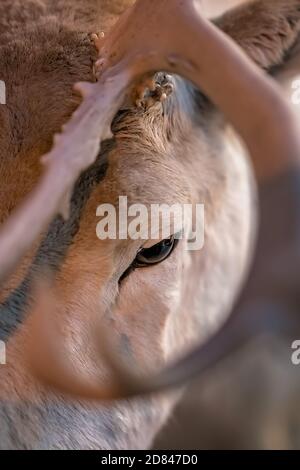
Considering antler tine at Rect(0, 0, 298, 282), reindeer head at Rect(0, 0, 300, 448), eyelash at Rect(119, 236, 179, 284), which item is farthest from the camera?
eyelash at Rect(119, 236, 179, 284)

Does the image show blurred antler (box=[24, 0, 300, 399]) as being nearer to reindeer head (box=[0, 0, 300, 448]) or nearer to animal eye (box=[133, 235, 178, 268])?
reindeer head (box=[0, 0, 300, 448])

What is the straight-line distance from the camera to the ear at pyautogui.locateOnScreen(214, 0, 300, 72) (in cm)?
161

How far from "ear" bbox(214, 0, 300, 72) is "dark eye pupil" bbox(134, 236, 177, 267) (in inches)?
18.2

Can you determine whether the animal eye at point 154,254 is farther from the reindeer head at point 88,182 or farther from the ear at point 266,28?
the ear at point 266,28

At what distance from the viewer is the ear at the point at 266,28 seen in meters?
1.61

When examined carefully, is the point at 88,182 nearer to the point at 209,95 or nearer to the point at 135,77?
the point at 135,77

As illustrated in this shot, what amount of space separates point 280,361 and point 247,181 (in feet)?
4.74

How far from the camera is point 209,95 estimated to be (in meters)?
1.20

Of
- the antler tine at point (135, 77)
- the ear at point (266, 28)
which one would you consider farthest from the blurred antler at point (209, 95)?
the ear at point (266, 28)

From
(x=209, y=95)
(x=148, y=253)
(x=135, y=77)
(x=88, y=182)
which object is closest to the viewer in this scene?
(x=209, y=95)

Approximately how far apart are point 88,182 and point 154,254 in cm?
26

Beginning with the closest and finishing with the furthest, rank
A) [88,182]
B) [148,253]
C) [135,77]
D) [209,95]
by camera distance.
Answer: [209,95]
[135,77]
[88,182]
[148,253]

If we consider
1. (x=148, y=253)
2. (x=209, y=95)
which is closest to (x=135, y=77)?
(x=209, y=95)

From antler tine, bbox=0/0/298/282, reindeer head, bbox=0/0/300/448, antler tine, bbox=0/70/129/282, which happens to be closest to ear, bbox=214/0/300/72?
reindeer head, bbox=0/0/300/448
